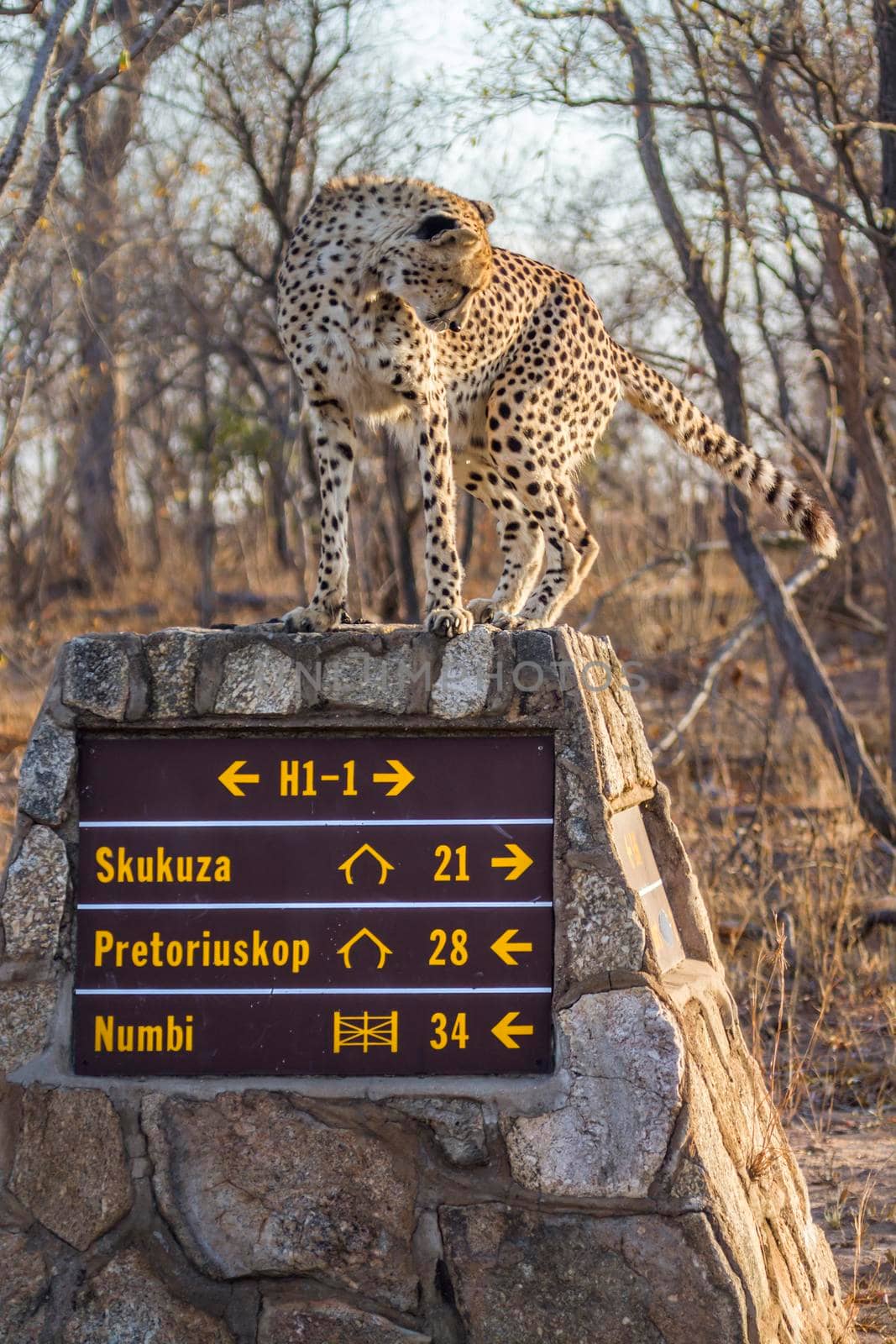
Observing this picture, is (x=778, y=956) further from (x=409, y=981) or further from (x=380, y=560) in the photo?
(x=380, y=560)

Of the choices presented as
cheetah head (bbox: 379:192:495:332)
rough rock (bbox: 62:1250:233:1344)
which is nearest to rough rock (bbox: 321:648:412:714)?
rough rock (bbox: 62:1250:233:1344)

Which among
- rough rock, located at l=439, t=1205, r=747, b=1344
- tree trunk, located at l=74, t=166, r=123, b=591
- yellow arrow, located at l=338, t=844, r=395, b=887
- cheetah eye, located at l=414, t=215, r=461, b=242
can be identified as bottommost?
rough rock, located at l=439, t=1205, r=747, b=1344

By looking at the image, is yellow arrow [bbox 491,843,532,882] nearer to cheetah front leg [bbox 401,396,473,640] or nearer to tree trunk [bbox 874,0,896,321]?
cheetah front leg [bbox 401,396,473,640]

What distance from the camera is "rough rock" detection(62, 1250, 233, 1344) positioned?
2867mm

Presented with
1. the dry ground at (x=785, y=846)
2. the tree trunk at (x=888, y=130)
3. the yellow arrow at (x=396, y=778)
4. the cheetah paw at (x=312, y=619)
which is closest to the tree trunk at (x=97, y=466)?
the dry ground at (x=785, y=846)

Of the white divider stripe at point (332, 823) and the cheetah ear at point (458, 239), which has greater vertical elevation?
the cheetah ear at point (458, 239)

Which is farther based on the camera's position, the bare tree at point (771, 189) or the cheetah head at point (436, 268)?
the bare tree at point (771, 189)

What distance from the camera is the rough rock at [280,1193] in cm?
290

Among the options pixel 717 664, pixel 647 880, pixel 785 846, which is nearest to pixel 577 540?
pixel 647 880

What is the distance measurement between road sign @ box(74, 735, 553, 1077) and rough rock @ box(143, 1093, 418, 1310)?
0.11 meters

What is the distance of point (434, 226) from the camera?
4094mm

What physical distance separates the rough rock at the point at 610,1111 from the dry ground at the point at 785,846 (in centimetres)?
88

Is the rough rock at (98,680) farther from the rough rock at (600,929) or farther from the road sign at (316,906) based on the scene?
the rough rock at (600,929)

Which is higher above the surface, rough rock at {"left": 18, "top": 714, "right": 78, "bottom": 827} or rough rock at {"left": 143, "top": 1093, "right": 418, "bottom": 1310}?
rough rock at {"left": 18, "top": 714, "right": 78, "bottom": 827}
